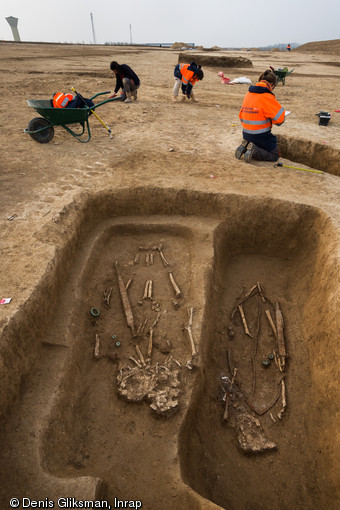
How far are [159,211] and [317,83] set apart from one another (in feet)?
51.5

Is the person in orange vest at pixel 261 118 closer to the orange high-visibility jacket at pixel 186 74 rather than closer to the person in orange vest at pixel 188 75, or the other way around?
the person in orange vest at pixel 188 75

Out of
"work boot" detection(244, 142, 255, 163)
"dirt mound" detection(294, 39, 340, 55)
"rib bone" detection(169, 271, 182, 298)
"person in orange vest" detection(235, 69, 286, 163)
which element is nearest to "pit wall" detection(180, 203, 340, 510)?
"rib bone" detection(169, 271, 182, 298)

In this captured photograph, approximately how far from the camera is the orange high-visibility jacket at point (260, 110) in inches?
249

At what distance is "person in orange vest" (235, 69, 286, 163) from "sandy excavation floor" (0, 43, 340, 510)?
39 centimetres

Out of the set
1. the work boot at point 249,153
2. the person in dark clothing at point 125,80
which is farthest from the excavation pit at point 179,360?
the person in dark clothing at point 125,80

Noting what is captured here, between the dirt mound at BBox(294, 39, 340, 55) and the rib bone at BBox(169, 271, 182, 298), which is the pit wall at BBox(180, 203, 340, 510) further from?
the dirt mound at BBox(294, 39, 340, 55)

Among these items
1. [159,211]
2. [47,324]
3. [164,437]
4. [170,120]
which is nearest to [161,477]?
[164,437]

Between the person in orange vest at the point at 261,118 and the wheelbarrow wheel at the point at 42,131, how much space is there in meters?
4.89

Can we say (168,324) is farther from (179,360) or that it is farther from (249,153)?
(249,153)

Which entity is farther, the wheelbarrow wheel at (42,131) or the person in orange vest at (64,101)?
the wheelbarrow wheel at (42,131)

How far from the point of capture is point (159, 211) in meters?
6.24

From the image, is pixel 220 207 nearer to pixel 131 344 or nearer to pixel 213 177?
pixel 213 177

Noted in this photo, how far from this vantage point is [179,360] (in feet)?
13.8

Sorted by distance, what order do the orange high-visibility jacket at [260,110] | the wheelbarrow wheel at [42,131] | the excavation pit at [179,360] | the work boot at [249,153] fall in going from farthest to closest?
the wheelbarrow wheel at [42,131], the work boot at [249,153], the orange high-visibility jacket at [260,110], the excavation pit at [179,360]
